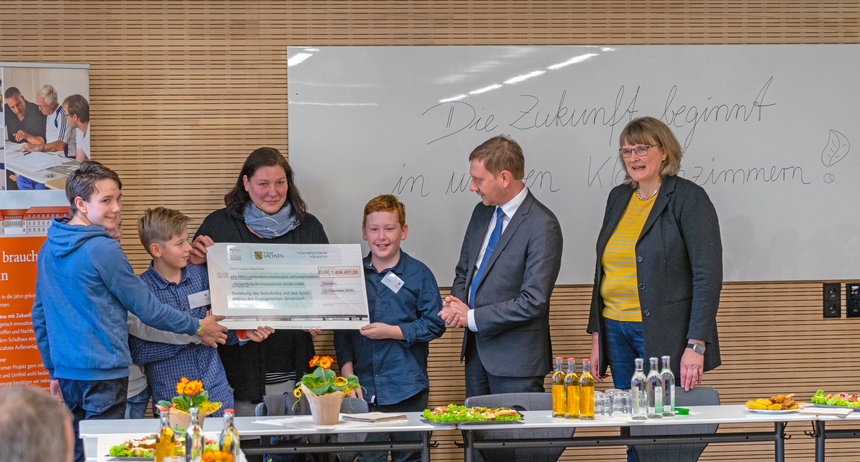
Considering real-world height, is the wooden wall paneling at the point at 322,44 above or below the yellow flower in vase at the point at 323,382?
above

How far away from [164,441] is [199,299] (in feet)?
4.78

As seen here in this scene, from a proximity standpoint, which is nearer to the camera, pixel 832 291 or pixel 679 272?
pixel 679 272

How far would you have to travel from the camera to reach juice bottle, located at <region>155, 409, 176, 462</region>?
88.1 inches

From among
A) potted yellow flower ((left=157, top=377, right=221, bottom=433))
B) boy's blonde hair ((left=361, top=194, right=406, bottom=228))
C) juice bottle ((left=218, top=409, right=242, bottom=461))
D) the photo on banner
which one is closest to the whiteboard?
boy's blonde hair ((left=361, top=194, right=406, bottom=228))

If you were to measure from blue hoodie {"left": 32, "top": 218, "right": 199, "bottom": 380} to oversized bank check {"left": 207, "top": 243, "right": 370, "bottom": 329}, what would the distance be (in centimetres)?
42

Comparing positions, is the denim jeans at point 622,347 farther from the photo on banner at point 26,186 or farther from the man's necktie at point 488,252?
the photo on banner at point 26,186

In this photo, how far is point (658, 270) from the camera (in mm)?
3459

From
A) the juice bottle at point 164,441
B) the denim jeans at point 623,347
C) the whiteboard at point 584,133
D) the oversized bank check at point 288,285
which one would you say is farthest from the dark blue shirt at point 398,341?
the juice bottle at point 164,441

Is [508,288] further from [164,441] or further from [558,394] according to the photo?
[164,441]

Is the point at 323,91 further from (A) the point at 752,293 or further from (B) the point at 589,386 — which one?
(A) the point at 752,293

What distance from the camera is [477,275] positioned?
3773 millimetres

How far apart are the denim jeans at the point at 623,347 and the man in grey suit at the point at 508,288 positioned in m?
0.31

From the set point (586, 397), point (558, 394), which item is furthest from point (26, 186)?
point (586, 397)

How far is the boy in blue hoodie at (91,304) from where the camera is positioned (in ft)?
10.6
